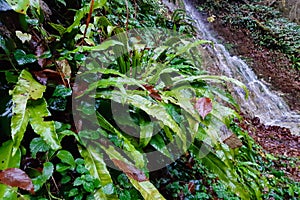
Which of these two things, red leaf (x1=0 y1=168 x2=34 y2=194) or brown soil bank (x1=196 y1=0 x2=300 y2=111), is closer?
red leaf (x1=0 y1=168 x2=34 y2=194)

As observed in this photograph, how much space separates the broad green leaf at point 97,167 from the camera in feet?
3.69

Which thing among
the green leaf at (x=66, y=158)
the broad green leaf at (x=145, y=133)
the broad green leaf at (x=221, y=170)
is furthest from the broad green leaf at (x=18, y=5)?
the broad green leaf at (x=221, y=170)

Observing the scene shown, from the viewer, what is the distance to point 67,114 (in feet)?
4.78

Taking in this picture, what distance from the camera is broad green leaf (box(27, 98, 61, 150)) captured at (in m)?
1.06

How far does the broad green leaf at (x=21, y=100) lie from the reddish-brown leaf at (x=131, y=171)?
46 cm

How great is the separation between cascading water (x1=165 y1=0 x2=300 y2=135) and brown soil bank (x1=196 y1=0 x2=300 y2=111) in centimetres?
30

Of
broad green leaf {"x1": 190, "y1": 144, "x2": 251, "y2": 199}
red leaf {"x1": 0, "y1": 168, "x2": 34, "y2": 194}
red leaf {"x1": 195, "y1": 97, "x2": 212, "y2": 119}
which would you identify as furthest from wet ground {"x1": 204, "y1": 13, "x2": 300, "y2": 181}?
red leaf {"x1": 0, "y1": 168, "x2": 34, "y2": 194}

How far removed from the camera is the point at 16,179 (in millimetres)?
986

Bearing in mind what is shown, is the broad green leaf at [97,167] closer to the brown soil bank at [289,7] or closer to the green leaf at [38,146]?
the green leaf at [38,146]

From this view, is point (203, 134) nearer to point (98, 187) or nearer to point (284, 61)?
point (98, 187)

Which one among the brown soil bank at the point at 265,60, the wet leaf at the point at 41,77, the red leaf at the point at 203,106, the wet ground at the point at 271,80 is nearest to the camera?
the wet leaf at the point at 41,77

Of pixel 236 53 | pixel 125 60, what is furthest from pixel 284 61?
pixel 125 60

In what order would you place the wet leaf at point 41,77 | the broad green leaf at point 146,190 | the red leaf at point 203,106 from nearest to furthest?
the broad green leaf at point 146,190, the wet leaf at point 41,77, the red leaf at point 203,106

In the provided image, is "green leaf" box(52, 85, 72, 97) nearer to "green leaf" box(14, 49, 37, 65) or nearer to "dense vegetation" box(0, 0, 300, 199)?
"dense vegetation" box(0, 0, 300, 199)
